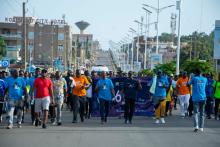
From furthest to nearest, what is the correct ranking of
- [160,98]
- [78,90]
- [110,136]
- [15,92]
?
[160,98] → [78,90] → [15,92] → [110,136]

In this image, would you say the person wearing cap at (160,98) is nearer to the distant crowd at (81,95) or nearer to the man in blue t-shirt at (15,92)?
the distant crowd at (81,95)

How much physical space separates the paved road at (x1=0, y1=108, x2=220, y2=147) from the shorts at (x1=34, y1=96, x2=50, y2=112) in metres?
0.62

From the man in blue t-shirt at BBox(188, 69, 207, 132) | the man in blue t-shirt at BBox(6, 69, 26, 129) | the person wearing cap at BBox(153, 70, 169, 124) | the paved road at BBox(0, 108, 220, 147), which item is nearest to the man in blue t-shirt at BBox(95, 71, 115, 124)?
the paved road at BBox(0, 108, 220, 147)

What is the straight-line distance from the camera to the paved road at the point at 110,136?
12.8 meters

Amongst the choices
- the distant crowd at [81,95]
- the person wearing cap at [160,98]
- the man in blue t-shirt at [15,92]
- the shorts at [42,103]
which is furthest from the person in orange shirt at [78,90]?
the person wearing cap at [160,98]

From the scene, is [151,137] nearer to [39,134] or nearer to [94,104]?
[39,134]

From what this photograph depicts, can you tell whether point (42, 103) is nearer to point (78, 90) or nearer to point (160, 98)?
point (78, 90)

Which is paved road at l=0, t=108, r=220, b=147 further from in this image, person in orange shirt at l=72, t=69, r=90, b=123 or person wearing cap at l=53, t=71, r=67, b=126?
person in orange shirt at l=72, t=69, r=90, b=123

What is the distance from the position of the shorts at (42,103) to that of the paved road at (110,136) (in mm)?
622

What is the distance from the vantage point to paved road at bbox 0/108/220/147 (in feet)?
41.9

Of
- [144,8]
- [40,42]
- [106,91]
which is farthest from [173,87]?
[40,42]

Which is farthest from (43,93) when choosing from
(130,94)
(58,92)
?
(130,94)

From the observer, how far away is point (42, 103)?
1616 cm

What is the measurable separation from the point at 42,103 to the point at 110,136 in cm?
288
